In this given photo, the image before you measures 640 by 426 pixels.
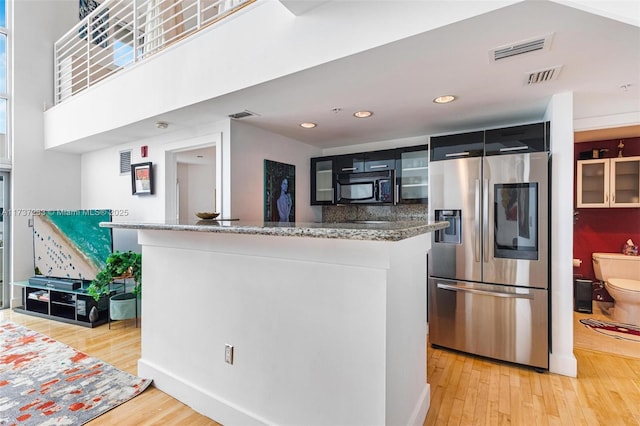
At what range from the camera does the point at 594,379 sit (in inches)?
95.8

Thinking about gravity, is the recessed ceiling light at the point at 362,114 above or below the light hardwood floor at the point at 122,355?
above

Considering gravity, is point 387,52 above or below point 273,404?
above

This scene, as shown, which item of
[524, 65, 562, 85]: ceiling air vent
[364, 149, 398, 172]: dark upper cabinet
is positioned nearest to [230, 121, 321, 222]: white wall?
[364, 149, 398, 172]: dark upper cabinet

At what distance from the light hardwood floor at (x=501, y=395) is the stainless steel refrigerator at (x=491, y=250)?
8.9 inches

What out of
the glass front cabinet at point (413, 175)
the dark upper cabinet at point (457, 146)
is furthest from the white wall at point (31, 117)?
the dark upper cabinet at point (457, 146)

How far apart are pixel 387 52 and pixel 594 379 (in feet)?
9.60

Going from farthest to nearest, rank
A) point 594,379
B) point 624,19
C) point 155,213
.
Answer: point 155,213, point 594,379, point 624,19

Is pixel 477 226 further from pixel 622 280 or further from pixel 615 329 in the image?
pixel 622 280

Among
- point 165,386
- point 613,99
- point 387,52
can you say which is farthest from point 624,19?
point 165,386

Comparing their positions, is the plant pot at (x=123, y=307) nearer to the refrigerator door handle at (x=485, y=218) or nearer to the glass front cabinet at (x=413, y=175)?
the glass front cabinet at (x=413, y=175)

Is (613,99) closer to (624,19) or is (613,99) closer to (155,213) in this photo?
(624,19)

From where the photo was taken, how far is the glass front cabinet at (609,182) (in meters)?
3.93

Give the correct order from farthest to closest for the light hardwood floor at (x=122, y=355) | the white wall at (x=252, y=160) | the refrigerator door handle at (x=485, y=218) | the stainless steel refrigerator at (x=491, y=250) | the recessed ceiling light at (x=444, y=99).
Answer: the white wall at (x=252, y=160) → the refrigerator door handle at (x=485, y=218) → the stainless steel refrigerator at (x=491, y=250) → the recessed ceiling light at (x=444, y=99) → the light hardwood floor at (x=122, y=355)

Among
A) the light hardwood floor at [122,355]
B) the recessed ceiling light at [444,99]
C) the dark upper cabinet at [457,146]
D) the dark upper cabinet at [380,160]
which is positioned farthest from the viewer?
the dark upper cabinet at [380,160]
